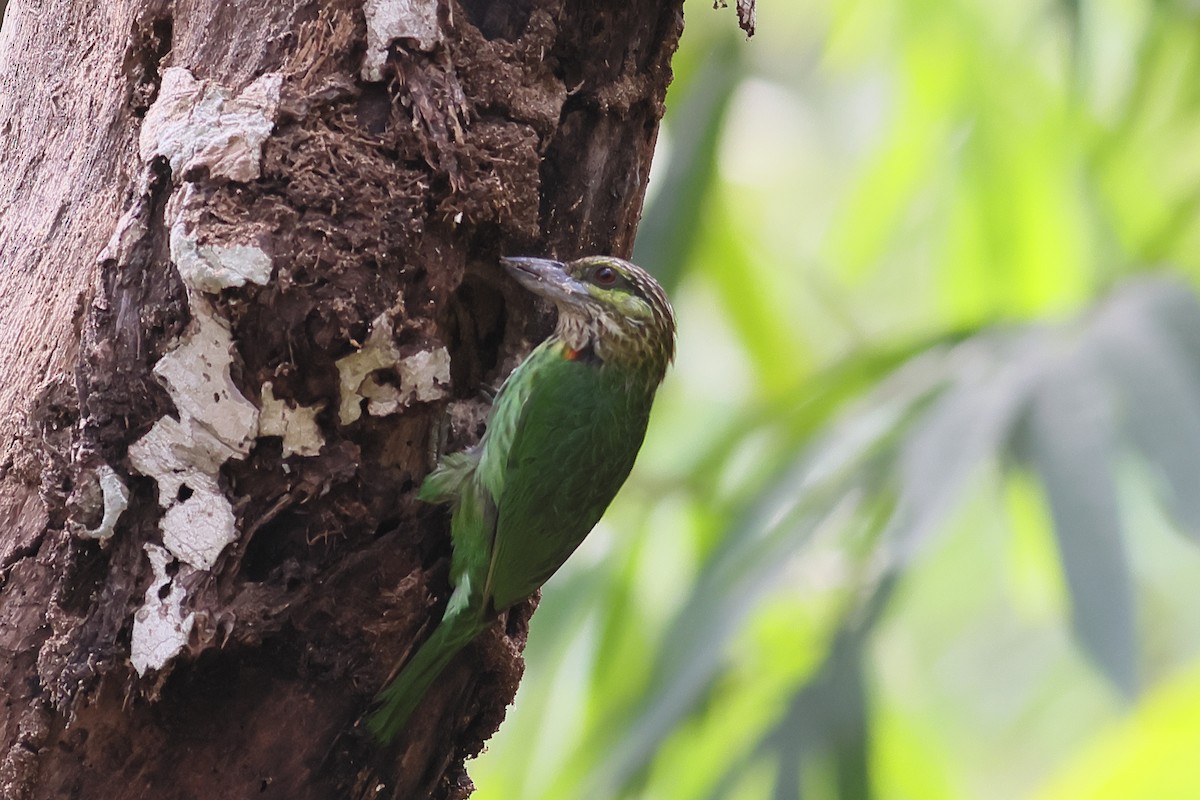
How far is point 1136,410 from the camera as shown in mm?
3248

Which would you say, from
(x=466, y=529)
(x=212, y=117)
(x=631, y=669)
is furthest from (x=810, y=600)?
(x=212, y=117)

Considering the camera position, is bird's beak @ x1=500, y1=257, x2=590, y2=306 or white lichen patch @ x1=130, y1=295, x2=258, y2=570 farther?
bird's beak @ x1=500, y1=257, x2=590, y2=306

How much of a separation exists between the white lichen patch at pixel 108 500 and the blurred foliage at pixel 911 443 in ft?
6.81

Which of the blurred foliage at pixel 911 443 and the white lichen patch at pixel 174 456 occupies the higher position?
the blurred foliage at pixel 911 443

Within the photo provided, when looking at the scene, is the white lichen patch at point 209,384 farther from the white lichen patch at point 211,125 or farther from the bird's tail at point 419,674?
the bird's tail at point 419,674

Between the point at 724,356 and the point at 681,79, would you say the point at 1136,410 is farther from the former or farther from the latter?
the point at 724,356

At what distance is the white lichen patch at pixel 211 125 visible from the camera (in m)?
2.00

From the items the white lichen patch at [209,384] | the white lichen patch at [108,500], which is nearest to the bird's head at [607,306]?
the white lichen patch at [209,384]

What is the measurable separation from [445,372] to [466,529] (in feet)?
1.21

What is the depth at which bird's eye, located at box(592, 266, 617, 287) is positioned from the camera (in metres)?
2.57

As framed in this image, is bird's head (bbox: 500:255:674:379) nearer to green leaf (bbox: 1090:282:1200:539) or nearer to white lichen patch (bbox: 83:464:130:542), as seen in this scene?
white lichen patch (bbox: 83:464:130:542)

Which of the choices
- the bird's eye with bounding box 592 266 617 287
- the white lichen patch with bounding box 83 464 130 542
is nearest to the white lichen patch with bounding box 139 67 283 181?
the white lichen patch with bounding box 83 464 130 542

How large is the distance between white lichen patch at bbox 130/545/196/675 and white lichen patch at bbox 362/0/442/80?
940 millimetres

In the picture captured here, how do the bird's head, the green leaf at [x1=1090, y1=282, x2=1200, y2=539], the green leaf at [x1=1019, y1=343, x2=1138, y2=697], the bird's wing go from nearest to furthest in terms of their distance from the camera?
1. the bird's head
2. the bird's wing
3. the green leaf at [x1=1019, y1=343, x2=1138, y2=697]
4. the green leaf at [x1=1090, y1=282, x2=1200, y2=539]
